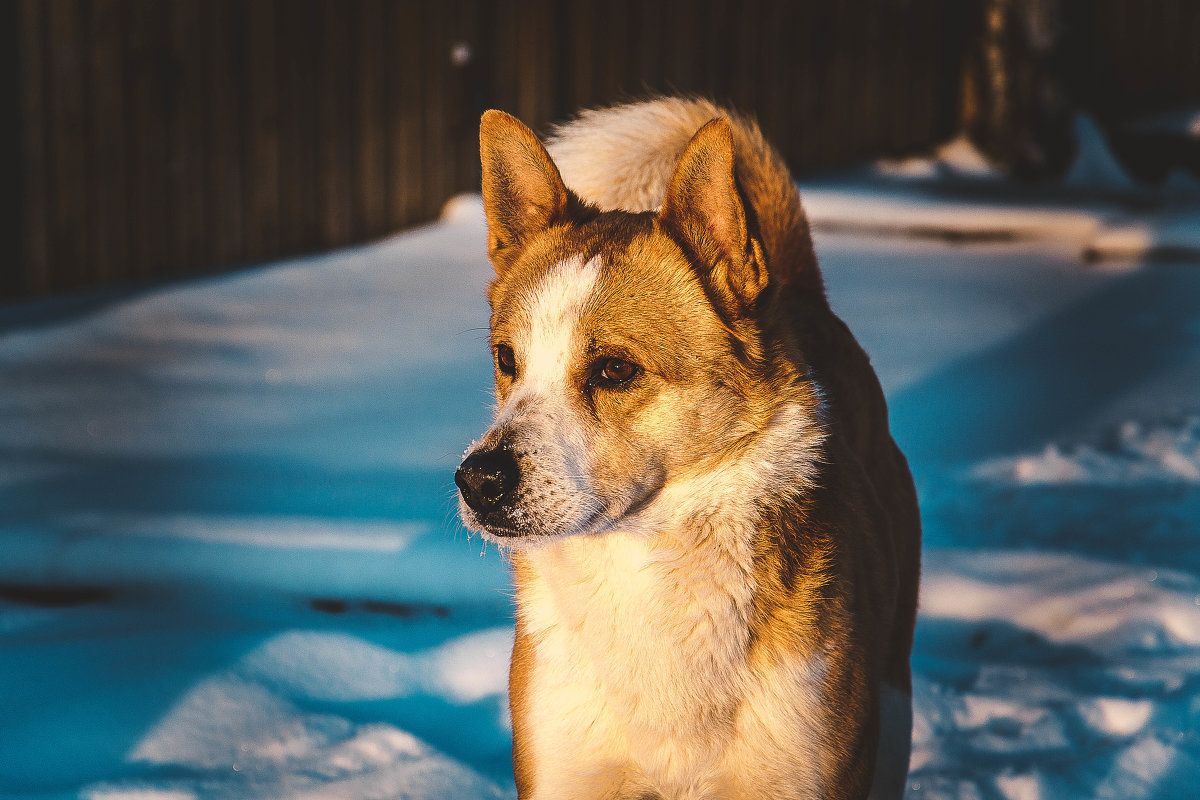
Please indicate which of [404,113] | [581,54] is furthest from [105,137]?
[581,54]

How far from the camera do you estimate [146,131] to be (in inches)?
247

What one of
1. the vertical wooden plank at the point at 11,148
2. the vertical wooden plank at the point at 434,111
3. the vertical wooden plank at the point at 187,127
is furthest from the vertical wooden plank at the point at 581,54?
the vertical wooden plank at the point at 11,148

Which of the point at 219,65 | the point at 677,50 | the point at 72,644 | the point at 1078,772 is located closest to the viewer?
the point at 1078,772

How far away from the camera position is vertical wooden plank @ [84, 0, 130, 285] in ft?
19.9

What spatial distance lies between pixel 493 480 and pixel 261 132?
5384 mm

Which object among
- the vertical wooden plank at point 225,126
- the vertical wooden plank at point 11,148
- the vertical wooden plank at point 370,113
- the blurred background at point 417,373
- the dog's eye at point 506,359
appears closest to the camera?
the dog's eye at point 506,359

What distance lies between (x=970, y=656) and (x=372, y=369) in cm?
308

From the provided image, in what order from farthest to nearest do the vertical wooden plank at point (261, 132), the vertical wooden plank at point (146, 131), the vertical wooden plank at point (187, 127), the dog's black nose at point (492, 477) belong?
the vertical wooden plank at point (261, 132) → the vertical wooden plank at point (187, 127) → the vertical wooden plank at point (146, 131) → the dog's black nose at point (492, 477)

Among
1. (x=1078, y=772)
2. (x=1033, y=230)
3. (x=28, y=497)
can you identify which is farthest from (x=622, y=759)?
(x=1033, y=230)

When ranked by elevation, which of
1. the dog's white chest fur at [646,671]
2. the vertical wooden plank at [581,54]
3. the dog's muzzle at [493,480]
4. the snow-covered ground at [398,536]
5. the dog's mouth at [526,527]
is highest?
the vertical wooden plank at [581,54]

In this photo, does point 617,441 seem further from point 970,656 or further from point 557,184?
point 970,656

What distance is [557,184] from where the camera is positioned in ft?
7.84

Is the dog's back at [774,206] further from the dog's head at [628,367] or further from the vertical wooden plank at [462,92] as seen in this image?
the vertical wooden plank at [462,92]

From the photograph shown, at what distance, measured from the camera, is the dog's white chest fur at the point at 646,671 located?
2.04m
